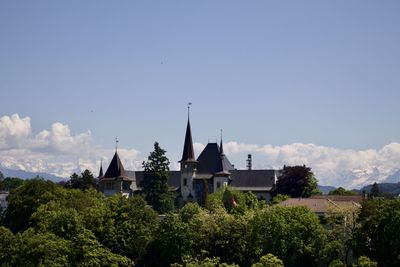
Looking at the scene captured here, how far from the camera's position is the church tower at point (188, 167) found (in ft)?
397

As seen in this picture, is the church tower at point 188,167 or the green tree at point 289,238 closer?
the green tree at point 289,238

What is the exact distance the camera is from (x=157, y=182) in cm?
10331

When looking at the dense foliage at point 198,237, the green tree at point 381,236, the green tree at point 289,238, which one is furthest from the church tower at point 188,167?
the green tree at point 381,236

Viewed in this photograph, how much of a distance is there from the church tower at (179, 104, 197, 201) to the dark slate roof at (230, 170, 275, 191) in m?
7.10

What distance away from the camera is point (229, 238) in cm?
5991

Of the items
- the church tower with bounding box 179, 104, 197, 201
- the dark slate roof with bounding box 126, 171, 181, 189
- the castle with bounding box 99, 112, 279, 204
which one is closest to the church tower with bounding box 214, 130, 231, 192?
the castle with bounding box 99, 112, 279, 204

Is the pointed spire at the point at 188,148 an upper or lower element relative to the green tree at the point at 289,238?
upper

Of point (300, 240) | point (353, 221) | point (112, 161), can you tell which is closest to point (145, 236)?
point (300, 240)

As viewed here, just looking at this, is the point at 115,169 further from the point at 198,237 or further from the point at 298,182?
the point at 198,237

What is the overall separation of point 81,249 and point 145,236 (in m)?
8.46

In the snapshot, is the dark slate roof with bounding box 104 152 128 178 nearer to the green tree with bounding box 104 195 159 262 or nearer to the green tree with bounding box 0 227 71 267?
the green tree with bounding box 104 195 159 262

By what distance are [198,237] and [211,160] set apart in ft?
205

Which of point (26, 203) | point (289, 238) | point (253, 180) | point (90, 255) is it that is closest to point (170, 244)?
point (90, 255)

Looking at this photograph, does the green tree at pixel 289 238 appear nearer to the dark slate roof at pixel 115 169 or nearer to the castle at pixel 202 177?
the castle at pixel 202 177
